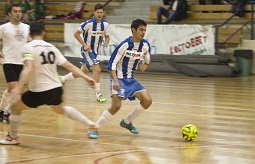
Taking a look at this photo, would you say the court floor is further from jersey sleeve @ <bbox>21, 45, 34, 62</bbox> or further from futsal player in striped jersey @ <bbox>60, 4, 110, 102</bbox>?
jersey sleeve @ <bbox>21, 45, 34, 62</bbox>

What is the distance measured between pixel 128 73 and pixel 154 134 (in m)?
0.93

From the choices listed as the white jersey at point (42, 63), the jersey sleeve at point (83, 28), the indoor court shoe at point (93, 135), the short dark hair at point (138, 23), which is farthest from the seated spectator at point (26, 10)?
the white jersey at point (42, 63)

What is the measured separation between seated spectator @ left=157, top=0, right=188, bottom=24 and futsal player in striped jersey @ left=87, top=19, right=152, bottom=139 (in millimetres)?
10821

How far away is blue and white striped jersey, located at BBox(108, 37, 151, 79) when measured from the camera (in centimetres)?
791

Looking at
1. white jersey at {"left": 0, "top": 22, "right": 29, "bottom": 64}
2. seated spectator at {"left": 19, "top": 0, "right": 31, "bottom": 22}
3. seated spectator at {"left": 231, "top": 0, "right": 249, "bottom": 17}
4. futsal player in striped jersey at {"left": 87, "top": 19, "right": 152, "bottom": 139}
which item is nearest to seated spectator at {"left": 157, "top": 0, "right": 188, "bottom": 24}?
seated spectator at {"left": 231, "top": 0, "right": 249, "bottom": 17}

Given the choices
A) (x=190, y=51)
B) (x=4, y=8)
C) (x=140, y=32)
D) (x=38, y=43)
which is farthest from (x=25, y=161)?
(x=4, y=8)

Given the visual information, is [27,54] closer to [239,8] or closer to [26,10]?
[239,8]

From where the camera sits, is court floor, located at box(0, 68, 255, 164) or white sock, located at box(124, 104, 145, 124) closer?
court floor, located at box(0, 68, 255, 164)

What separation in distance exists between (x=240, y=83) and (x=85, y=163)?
9.19 m

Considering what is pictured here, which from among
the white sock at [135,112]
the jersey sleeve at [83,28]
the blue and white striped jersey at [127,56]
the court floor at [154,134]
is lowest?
the court floor at [154,134]

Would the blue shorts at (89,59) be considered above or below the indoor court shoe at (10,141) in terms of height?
above

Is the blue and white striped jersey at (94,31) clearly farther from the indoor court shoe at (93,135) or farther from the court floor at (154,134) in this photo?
the indoor court shoe at (93,135)

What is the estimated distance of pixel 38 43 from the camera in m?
6.81

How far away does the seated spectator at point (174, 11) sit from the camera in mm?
18719
